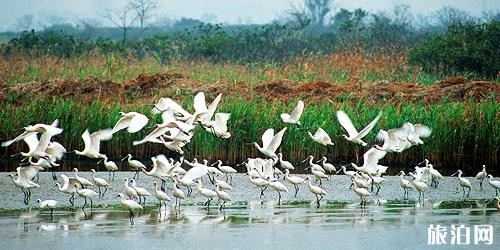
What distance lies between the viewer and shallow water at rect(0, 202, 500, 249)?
12.2m

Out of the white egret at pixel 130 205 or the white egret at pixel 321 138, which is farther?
the white egret at pixel 321 138

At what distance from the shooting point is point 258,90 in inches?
1040

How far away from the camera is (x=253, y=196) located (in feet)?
53.4

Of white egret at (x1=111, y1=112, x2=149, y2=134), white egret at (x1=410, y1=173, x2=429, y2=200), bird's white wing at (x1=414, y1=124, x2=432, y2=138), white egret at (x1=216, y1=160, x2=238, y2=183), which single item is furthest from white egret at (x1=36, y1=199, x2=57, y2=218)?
bird's white wing at (x1=414, y1=124, x2=432, y2=138)

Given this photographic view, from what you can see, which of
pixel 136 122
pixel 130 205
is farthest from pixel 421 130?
pixel 130 205

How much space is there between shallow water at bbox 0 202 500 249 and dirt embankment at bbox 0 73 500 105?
10321mm

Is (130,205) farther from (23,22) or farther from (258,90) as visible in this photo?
(23,22)

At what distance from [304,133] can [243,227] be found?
22.0 feet

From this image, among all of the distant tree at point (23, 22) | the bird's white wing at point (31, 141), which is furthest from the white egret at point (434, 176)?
the distant tree at point (23, 22)

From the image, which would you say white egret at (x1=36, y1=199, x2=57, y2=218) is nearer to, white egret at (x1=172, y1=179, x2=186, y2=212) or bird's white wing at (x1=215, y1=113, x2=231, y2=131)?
white egret at (x1=172, y1=179, x2=186, y2=212)

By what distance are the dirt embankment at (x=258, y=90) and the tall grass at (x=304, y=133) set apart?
4152 millimetres

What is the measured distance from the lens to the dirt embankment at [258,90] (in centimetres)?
2538

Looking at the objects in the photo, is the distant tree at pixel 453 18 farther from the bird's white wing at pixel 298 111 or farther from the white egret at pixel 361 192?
the white egret at pixel 361 192

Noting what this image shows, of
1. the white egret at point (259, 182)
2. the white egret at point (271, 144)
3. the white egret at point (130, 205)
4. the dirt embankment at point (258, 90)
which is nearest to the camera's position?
the white egret at point (130, 205)
